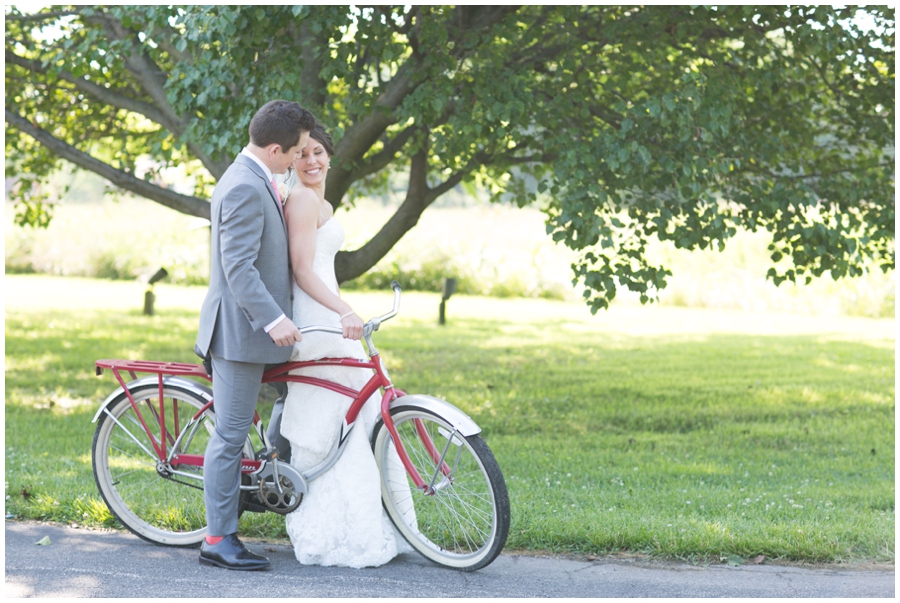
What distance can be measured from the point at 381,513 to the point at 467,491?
39 centimetres

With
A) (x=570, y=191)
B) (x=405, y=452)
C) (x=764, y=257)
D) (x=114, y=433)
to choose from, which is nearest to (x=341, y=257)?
(x=570, y=191)

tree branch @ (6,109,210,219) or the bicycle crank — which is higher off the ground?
tree branch @ (6,109,210,219)

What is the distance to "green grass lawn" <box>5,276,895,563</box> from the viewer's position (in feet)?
14.3

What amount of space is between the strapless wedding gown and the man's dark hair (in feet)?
1.43

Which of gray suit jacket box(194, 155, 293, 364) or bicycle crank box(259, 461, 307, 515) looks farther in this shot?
bicycle crank box(259, 461, 307, 515)

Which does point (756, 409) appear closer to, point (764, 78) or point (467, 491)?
point (764, 78)

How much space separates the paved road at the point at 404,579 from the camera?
3.63m

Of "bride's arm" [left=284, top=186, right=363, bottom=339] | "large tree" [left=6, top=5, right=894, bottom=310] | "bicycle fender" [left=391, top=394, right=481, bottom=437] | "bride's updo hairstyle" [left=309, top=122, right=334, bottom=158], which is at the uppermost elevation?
"large tree" [left=6, top=5, right=894, bottom=310]

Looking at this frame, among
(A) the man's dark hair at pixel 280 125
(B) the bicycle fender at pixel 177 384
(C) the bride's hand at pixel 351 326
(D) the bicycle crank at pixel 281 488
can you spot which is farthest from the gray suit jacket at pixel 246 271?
(D) the bicycle crank at pixel 281 488

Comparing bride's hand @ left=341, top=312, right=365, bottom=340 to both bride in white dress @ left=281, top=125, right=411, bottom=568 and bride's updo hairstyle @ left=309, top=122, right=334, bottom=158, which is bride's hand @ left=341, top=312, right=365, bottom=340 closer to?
bride in white dress @ left=281, top=125, right=411, bottom=568

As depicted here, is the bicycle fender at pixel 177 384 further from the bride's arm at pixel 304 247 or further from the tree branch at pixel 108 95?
the tree branch at pixel 108 95

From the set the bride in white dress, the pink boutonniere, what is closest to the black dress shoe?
the bride in white dress

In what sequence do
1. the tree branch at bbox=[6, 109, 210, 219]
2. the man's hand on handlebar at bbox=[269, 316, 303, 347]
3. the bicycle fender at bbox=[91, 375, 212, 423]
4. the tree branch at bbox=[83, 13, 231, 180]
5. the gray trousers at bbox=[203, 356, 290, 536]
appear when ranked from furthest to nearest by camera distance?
1. the tree branch at bbox=[6, 109, 210, 219]
2. the tree branch at bbox=[83, 13, 231, 180]
3. the bicycle fender at bbox=[91, 375, 212, 423]
4. the gray trousers at bbox=[203, 356, 290, 536]
5. the man's hand on handlebar at bbox=[269, 316, 303, 347]

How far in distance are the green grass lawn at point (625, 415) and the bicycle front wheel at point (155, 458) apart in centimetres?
23
